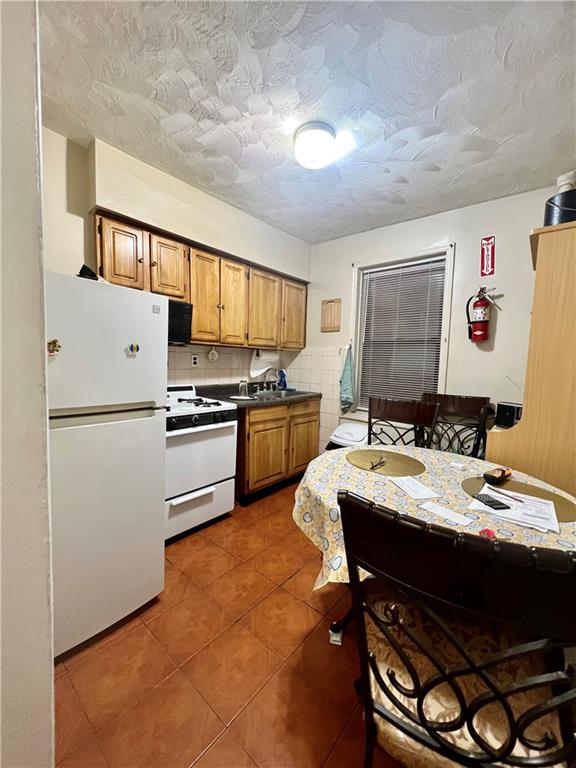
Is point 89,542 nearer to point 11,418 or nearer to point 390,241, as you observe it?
point 11,418

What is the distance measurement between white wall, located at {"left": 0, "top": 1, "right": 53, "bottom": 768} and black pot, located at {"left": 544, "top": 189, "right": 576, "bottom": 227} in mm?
1898

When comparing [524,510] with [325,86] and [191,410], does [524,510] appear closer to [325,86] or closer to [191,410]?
[191,410]

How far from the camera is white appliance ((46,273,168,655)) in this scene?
1154 millimetres

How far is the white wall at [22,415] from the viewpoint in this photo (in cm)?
40

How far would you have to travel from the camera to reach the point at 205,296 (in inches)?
97.0

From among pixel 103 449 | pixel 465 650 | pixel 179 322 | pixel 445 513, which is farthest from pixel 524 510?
pixel 179 322

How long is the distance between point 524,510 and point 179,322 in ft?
7.21

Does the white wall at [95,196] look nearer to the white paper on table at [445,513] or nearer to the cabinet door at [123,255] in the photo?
the cabinet door at [123,255]

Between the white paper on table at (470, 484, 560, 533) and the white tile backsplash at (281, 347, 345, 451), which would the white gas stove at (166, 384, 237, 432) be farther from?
the white paper on table at (470, 484, 560, 533)

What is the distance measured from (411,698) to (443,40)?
7.25ft

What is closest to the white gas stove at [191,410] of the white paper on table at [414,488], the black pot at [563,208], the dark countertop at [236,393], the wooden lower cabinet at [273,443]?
the dark countertop at [236,393]

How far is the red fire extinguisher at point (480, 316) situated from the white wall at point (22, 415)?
2.66 metres

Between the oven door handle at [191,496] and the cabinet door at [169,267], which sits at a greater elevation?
the cabinet door at [169,267]

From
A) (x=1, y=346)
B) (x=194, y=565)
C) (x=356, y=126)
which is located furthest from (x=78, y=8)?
(x=194, y=565)
